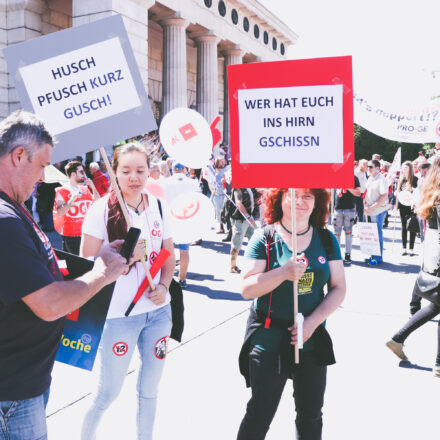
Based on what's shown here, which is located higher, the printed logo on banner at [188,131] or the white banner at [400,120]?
the white banner at [400,120]

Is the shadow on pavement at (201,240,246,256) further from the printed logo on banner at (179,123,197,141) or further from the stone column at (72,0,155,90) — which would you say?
the stone column at (72,0,155,90)

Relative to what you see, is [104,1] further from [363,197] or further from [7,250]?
[7,250]

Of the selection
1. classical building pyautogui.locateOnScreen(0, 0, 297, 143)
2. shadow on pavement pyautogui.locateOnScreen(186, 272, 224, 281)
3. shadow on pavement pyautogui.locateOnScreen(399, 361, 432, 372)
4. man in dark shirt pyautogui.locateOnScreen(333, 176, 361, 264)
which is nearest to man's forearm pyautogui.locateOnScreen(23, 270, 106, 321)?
shadow on pavement pyautogui.locateOnScreen(399, 361, 432, 372)

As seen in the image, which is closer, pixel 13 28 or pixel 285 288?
pixel 285 288

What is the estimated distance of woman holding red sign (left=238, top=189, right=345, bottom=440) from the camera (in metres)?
2.31

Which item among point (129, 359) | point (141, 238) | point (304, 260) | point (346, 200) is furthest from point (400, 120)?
point (129, 359)

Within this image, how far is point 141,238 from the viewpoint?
2549mm

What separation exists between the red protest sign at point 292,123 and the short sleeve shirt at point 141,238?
586 mm

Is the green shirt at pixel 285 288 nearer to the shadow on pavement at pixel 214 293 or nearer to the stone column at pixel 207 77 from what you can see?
the shadow on pavement at pixel 214 293

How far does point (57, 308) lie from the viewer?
1.60 meters

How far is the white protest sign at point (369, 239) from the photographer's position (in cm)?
831

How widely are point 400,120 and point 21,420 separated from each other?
663cm

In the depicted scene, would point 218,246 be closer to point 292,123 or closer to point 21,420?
point 292,123

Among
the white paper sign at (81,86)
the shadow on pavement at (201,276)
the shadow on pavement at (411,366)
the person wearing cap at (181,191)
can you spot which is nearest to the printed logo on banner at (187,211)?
the person wearing cap at (181,191)
